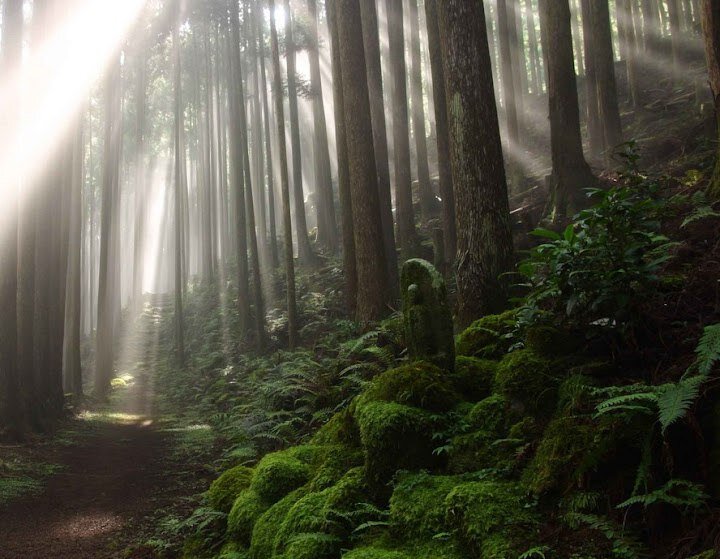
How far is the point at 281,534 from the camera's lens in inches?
166

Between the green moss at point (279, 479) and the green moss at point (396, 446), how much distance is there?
121cm

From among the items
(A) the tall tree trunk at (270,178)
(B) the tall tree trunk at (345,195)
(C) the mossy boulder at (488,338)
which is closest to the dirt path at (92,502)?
(C) the mossy boulder at (488,338)

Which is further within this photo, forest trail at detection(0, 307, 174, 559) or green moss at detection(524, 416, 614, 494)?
forest trail at detection(0, 307, 174, 559)

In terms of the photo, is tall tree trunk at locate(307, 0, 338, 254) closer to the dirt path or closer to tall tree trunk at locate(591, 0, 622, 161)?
Result: tall tree trunk at locate(591, 0, 622, 161)

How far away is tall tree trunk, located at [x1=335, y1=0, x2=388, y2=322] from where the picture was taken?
1102 cm

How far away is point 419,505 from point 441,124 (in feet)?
36.9

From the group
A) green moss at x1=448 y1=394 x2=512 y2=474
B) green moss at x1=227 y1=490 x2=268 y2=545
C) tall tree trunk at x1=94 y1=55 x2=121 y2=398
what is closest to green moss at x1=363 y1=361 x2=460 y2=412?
green moss at x1=448 y1=394 x2=512 y2=474

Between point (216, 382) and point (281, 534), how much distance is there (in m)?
14.2

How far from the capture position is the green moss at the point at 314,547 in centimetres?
373

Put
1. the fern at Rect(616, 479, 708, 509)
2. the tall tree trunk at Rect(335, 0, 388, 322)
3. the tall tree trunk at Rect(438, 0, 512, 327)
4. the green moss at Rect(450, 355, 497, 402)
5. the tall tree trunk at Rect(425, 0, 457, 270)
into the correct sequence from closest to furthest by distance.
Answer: the fern at Rect(616, 479, 708, 509), the green moss at Rect(450, 355, 497, 402), the tall tree trunk at Rect(438, 0, 512, 327), the tall tree trunk at Rect(335, 0, 388, 322), the tall tree trunk at Rect(425, 0, 457, 270)

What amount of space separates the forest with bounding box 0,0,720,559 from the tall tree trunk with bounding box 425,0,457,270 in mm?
72

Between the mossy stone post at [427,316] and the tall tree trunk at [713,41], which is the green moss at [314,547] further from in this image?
the tall tree trunk at [713,41]

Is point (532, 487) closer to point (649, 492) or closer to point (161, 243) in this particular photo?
point (649, 492)

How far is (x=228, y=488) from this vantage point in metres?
6.04
